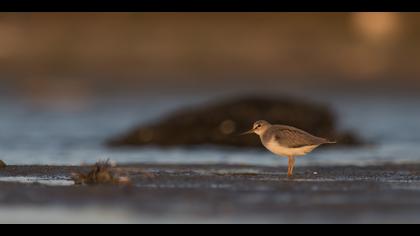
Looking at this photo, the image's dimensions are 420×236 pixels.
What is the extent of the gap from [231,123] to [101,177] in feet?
25.6

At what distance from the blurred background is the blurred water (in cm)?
9

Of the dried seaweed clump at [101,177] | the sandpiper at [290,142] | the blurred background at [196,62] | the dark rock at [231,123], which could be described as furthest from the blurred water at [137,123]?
the dried seaweed clump at [101,177]

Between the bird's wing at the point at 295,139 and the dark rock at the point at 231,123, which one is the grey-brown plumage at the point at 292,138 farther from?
the dark rock at the point at 231,123

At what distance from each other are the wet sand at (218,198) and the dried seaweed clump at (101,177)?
178 mm

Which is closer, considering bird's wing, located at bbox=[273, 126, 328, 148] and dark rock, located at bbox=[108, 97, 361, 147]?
bird's wing, located at bbox=[273, 126, 328, 148]

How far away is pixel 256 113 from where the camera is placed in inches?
773

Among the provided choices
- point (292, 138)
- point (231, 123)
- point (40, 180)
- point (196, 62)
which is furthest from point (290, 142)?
point (196, 62)

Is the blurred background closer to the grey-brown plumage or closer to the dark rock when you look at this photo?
the dark rock

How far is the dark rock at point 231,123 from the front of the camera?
62.4 ft

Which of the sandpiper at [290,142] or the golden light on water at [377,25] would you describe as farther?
the golden light on water at [377,25]

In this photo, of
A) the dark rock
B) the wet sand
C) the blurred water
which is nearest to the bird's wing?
the wet sand

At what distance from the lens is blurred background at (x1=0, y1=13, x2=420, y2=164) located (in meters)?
26.5

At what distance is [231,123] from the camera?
1942 cm

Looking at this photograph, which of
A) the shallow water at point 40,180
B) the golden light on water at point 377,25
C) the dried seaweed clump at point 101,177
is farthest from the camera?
the golden light on water at point 377,25
